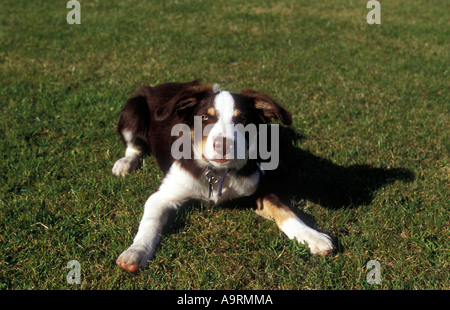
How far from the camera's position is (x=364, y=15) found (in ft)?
33.9

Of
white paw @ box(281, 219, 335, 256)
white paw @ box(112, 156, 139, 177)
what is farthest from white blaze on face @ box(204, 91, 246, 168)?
white paw @ box(112, 156, 139, 177)

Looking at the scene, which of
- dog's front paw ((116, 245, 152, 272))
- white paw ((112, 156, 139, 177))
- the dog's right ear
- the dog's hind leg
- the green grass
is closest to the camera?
dog's front paw ((116, 245, 152, 272))

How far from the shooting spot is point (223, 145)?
313cm

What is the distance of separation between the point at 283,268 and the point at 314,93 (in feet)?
12.7

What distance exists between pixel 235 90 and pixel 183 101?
3.00 metres

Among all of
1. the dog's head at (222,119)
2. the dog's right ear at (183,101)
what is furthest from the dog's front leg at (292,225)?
the dog's right ear at (183,101)

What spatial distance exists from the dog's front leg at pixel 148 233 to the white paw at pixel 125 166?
2.52 feet

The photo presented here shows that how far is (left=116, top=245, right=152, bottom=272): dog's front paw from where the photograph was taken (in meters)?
2.90

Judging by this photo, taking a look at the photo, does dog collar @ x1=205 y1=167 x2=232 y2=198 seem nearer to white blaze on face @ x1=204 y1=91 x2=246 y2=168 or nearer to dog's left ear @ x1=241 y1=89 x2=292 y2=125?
white blaze on face @ x1=204 y1=91 x2=246 y2=168

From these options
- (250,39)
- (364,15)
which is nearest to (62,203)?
(250,39)

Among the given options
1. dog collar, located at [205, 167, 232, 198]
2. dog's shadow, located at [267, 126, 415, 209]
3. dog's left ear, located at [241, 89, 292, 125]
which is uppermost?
dog's left ear, located at [241, 89, 292, 125]

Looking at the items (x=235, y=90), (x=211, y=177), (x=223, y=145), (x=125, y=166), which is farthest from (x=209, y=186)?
(x=235, y=90)
